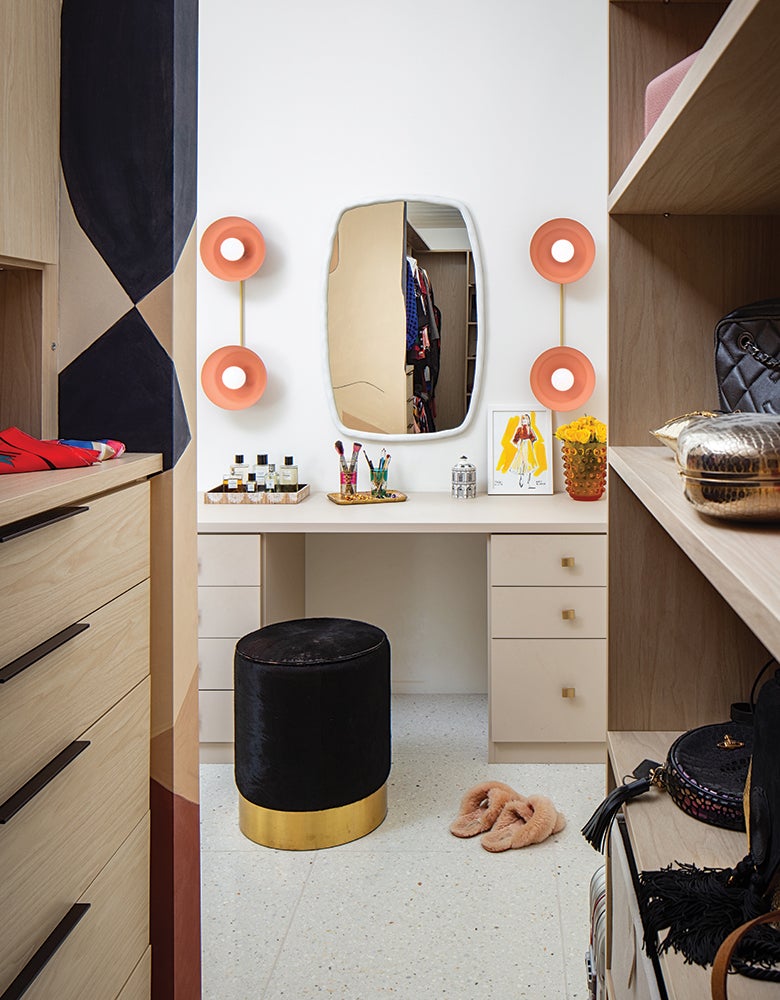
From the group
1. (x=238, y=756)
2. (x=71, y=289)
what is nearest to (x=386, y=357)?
(x=238, y=756)

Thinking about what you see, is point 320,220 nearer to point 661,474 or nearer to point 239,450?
point 239,450

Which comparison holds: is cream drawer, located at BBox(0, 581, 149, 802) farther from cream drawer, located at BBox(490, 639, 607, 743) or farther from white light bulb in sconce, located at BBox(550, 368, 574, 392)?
white light bulb in sconce, located at BBox(550, 368, 574, 392)

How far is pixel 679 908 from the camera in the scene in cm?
91

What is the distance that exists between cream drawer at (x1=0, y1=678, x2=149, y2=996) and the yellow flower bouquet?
198cm

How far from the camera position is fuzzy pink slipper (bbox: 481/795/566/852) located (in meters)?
2.37

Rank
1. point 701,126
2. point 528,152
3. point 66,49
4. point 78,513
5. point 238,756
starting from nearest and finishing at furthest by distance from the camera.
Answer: point 701,126 < point 78,513 < point 66,49 < point 238,756 < point 528,152

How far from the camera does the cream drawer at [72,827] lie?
1.00m

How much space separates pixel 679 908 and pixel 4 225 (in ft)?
3.87

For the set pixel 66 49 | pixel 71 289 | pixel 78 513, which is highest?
pixel 66 49

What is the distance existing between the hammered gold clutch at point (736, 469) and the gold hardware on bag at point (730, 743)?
52 centimetres

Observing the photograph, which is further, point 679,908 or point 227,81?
point 227,81

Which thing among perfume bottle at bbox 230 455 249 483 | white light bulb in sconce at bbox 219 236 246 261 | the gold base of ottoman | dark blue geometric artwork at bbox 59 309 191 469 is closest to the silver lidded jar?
perfume bottle at bbox 230 455 249 483

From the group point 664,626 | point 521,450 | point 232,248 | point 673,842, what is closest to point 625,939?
point 673,842

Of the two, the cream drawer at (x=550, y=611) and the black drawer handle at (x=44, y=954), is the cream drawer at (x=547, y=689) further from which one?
the black drawer handle at (x=44, y=954)
